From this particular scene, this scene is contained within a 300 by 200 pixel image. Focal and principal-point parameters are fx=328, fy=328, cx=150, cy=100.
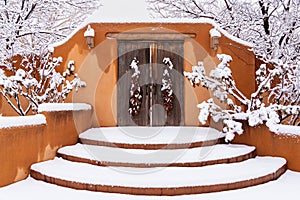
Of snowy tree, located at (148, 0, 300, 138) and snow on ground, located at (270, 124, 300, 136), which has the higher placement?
snowy tree, located at (148, 0, 300, 138)

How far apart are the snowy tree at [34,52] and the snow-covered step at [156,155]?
2.40 meters

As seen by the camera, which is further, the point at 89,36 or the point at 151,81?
the point at 151,81

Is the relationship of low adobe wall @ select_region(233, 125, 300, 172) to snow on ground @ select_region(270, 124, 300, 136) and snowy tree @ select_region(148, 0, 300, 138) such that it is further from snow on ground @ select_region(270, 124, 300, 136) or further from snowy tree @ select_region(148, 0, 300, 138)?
snowy tree @ select_region(148, 0, 300, 138)

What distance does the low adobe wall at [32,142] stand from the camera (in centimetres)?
471

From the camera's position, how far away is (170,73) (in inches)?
305

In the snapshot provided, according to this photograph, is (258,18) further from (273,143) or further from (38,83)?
(38,83)

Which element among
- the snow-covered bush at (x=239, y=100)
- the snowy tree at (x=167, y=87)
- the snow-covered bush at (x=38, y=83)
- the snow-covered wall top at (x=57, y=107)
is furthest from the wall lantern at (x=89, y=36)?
the snow-covered bush at (x=239, y=100)

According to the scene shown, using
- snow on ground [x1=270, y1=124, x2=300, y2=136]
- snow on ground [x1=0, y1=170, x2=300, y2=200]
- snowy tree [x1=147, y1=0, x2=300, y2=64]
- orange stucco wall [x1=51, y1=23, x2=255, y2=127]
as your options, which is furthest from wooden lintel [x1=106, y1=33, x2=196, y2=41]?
snow on ground [x1=0, y1=170, x2=300, y2=200]

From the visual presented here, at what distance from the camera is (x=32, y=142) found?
5.21m

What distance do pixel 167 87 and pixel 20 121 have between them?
12.0ft

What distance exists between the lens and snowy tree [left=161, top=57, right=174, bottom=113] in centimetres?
770

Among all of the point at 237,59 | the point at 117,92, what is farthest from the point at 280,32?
the point at 117,92

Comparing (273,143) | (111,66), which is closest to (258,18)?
(111,66)

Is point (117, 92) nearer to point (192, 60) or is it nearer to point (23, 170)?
point (192, 60)
